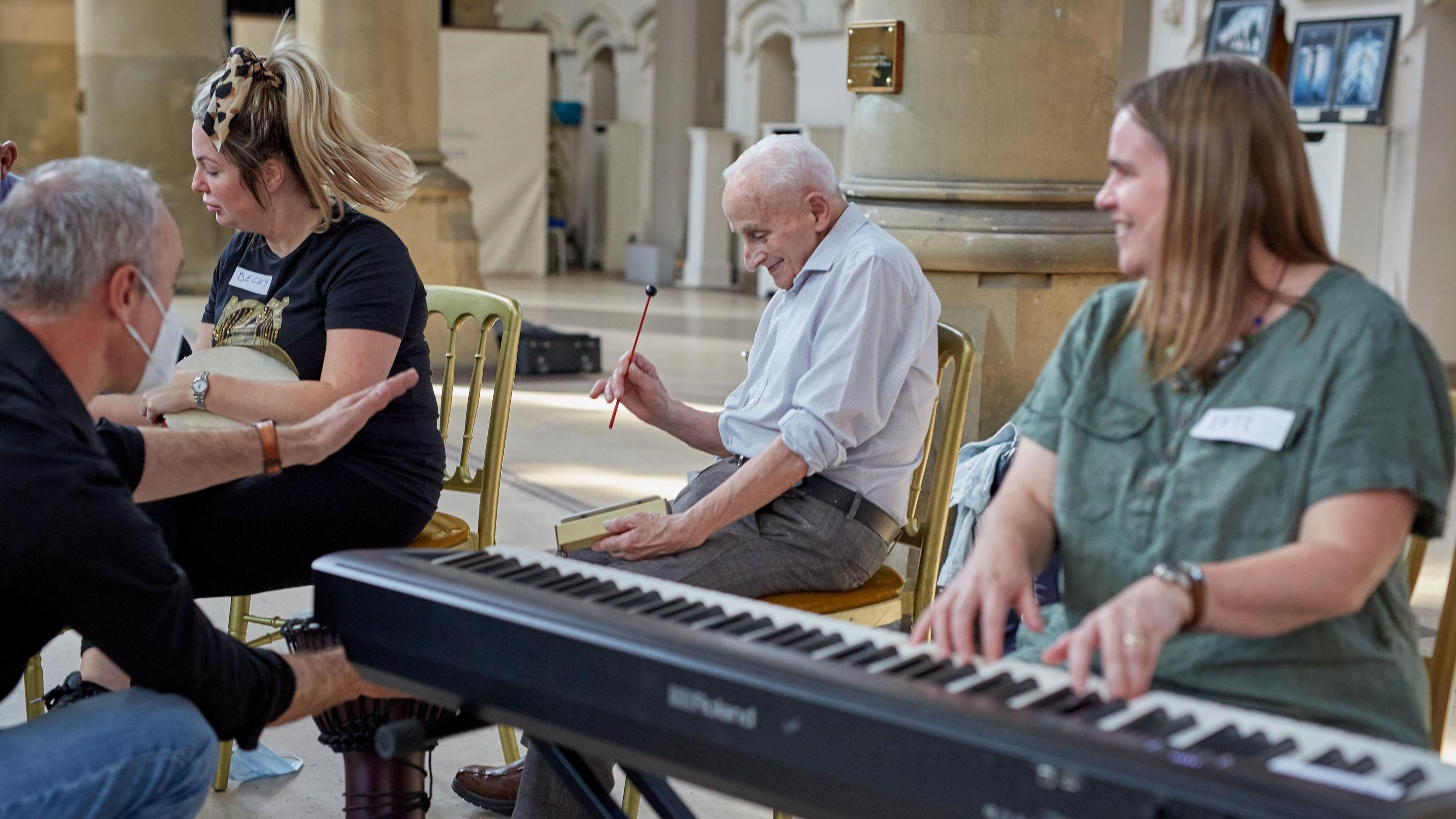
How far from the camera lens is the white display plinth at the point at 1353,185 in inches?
369

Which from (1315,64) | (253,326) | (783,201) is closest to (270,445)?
(253,326)

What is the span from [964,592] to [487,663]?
0.49 meters

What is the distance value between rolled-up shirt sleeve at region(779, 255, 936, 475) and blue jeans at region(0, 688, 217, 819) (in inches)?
43.2

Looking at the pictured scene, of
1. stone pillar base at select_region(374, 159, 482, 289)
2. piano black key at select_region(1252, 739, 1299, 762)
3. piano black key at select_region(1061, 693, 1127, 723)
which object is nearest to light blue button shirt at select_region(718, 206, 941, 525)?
piano black key at select_region(1061, 693, 1127, 723)

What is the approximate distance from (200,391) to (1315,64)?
884cm

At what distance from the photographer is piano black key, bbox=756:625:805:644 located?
1505 millimetres

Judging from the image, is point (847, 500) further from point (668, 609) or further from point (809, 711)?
point (809, 711)

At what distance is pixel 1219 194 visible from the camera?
5.24ft

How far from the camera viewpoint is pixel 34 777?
168 cm

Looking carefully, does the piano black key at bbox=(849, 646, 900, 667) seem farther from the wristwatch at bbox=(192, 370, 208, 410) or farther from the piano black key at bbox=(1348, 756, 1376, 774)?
the wristwatch at bbox=(192, 370, 208, 410)

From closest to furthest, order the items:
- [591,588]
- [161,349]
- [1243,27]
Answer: [591,588]
[161,349]
[1243,27]

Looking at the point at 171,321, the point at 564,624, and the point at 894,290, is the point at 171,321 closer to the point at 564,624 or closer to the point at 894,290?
the point at 564,624

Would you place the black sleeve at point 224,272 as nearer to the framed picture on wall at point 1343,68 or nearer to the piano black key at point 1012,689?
the piano black key at point 1012,689

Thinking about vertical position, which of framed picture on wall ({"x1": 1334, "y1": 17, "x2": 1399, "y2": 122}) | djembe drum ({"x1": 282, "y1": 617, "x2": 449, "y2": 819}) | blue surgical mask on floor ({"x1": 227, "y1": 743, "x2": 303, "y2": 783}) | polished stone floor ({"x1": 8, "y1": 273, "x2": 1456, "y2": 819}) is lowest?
polished stone floor ({"x1": 8, "y1": 273, "x2": 1456, "y2": 819})
